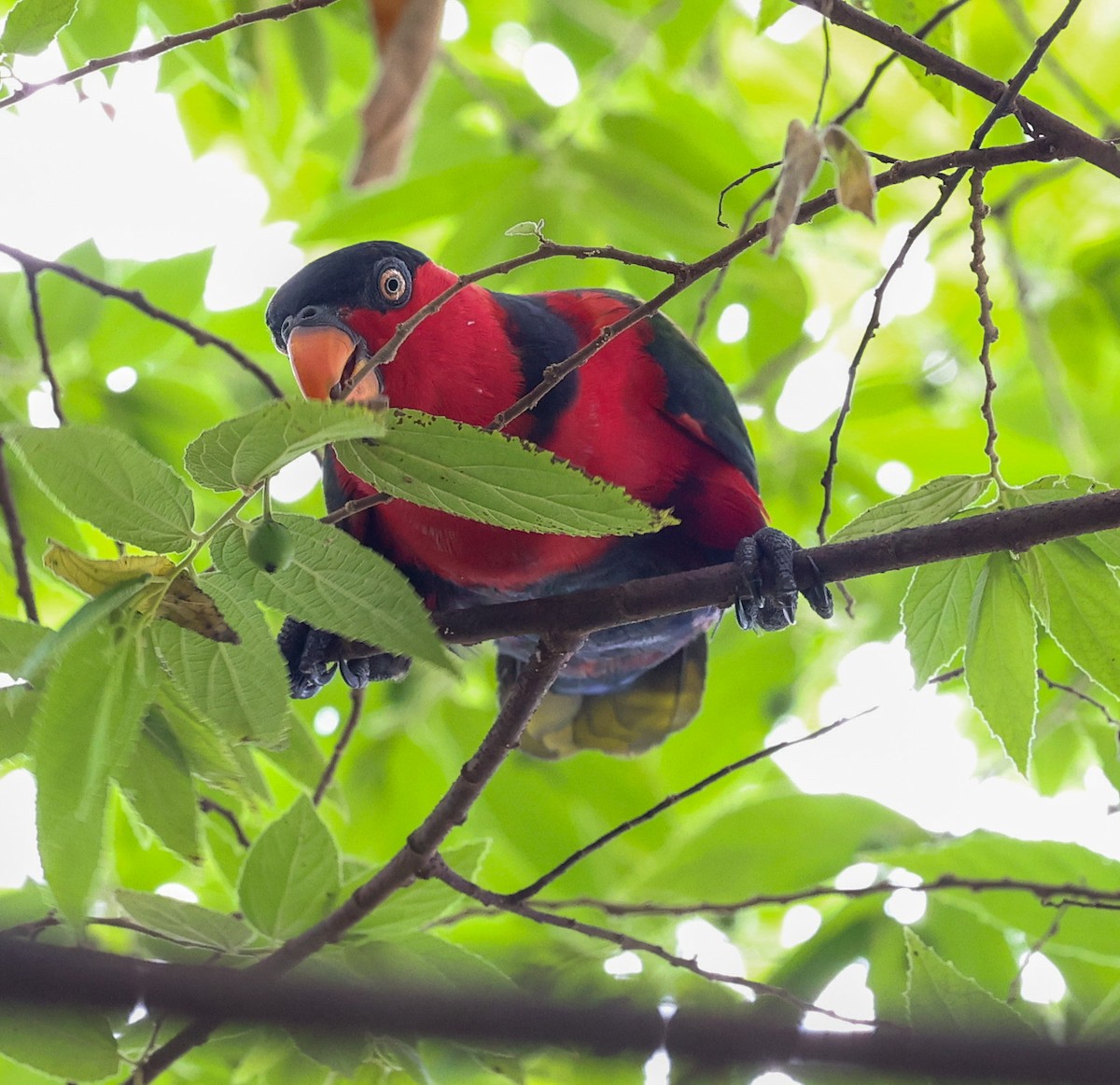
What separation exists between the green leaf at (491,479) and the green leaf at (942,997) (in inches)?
29.3

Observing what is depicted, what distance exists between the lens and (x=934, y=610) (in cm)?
159

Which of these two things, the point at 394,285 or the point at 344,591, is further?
the point at 394,285

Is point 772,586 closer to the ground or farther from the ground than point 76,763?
farther from the ground

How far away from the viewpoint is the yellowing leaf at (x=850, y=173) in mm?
999

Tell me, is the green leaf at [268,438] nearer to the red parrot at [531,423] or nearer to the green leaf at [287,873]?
the green leaf at [287,873]

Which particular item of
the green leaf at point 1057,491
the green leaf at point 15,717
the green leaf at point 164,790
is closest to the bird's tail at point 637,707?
the green leaf at point 1057,491

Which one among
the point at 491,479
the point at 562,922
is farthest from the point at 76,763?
the point at 562,922

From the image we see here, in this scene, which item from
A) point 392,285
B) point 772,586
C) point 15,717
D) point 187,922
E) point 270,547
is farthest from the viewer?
point 392,285

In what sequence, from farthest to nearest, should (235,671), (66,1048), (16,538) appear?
(16,538) → (66,1048) → (235,671)

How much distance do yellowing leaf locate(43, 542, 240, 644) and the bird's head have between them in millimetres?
887

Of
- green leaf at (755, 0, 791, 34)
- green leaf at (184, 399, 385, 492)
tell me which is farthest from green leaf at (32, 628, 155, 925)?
green leaf at (755, 0, 791, 34)

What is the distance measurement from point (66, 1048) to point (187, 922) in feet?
0.66

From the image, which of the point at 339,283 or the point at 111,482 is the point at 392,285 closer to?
the point at 339,283

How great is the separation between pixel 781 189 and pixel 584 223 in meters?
1.57
